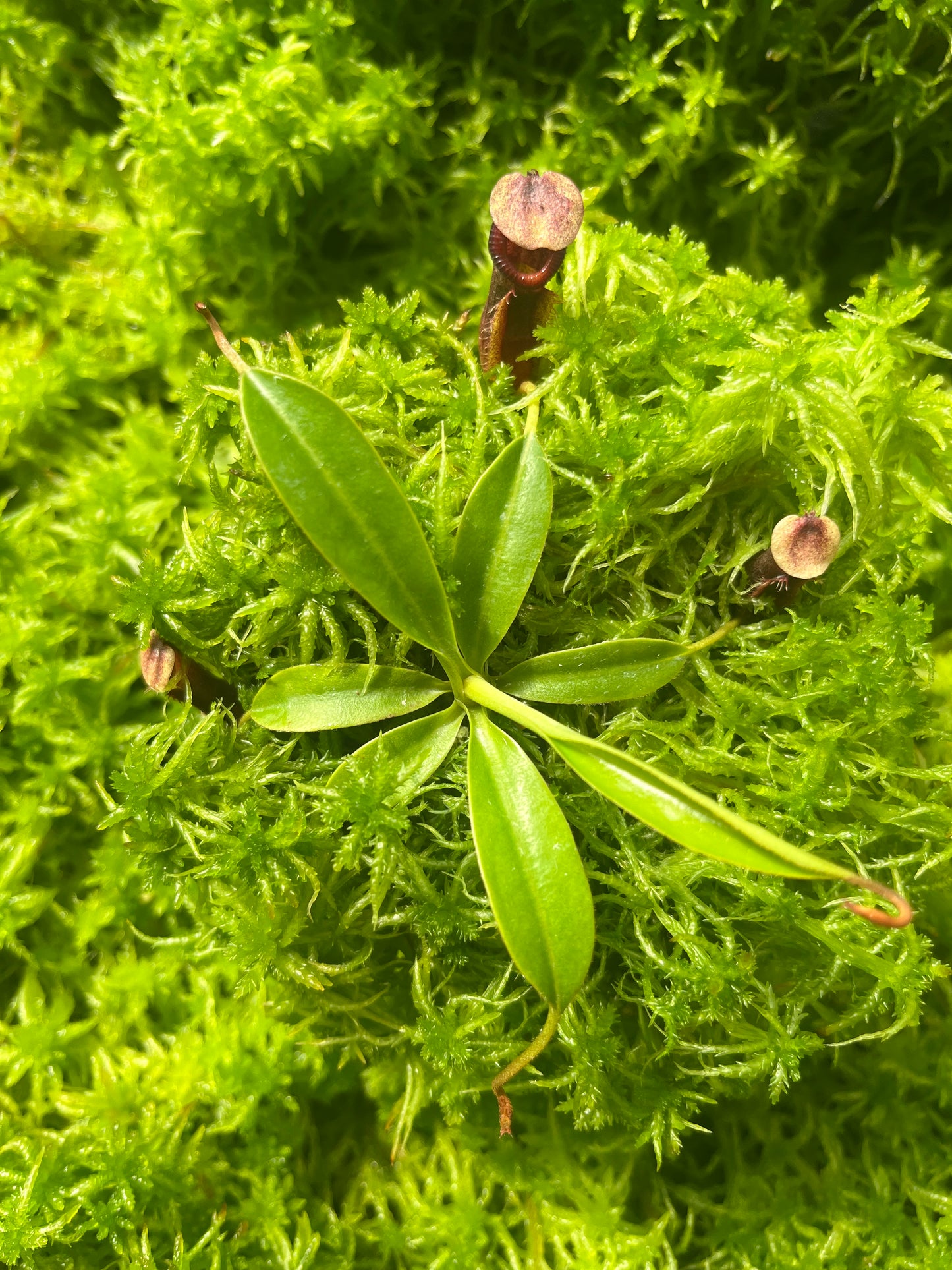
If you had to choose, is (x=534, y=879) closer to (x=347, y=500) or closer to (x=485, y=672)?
(x=485, y=672)

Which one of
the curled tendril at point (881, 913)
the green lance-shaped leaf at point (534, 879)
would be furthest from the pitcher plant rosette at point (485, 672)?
the curled tendril at point (881, 913)

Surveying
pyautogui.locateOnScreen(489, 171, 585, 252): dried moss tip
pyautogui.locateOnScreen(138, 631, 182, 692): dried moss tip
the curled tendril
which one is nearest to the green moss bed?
pyautogui.locateOnScreen(138, 631, 182, 692): dried moss tip

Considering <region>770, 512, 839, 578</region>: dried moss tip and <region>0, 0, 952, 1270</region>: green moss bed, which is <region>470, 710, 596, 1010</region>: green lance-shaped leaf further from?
<region>770, 512, 839, 578</region>: dried moss tip

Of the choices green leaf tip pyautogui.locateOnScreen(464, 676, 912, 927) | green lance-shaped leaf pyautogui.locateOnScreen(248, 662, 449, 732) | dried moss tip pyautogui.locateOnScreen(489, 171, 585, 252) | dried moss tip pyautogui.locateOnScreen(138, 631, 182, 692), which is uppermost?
dried moss tip pyautogui.locateOnScreen(489, 171, 585, 252)

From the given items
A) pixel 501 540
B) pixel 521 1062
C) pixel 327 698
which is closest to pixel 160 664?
pixel 327 698

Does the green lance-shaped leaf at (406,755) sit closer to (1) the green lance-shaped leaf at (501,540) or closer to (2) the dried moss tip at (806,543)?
(1) the green lance-shaped leaf at (501,540)

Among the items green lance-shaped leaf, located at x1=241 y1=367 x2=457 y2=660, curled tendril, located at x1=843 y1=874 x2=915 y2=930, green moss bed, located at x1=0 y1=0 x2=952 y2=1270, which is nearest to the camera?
curled tendril, located at x1=843 y1=874 x2=915 y2=930

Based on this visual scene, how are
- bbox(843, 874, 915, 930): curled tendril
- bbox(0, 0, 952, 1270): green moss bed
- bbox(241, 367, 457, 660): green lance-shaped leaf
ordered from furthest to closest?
1. bbox(0, 0, 952, 1270): green moss bed
2. bbox(241, 367, 457, 660): green lance-shaped leaf
3. bbox(843, 874, 915, 930): curled tendril
